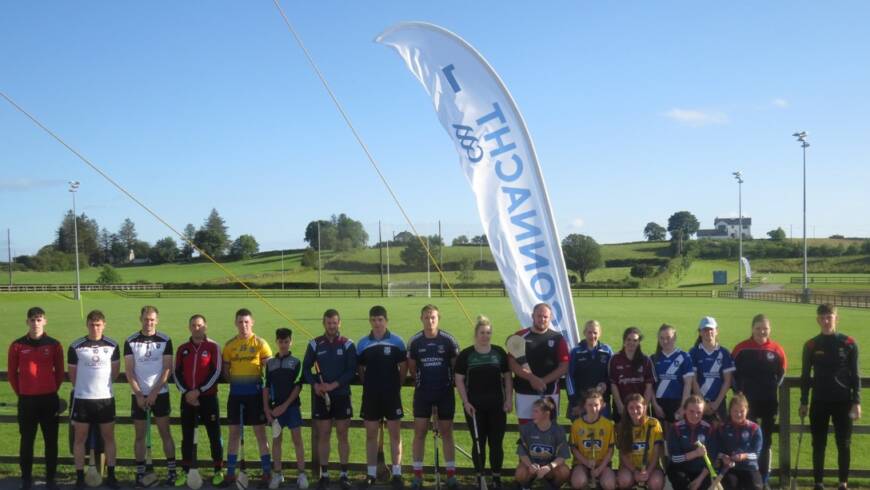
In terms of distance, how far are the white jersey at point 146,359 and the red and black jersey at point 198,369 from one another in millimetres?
181

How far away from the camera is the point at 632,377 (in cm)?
582

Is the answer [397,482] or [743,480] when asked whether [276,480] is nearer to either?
[397,482]

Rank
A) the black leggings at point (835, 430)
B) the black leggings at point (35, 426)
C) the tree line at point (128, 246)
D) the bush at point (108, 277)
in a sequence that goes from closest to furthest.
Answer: the black leggings at point (835, 430) < the black leggings at point (35, 426) < the bush at point (108, 277) < the tree line at point (128, 246)

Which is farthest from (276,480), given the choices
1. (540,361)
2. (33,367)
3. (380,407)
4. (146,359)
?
(540,361)

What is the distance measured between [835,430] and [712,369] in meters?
1.19

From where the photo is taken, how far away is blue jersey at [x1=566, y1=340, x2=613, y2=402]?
19.6 ft

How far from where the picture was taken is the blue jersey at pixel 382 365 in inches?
242

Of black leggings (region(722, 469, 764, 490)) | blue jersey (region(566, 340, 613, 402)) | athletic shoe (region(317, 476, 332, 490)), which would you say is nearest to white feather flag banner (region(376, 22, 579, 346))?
blue jersey (region(566, 340, 613, 402))

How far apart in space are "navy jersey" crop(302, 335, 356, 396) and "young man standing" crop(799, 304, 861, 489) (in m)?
3.95

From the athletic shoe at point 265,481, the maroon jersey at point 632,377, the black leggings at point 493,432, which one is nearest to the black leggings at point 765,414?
the maroon jersey at point 632,377

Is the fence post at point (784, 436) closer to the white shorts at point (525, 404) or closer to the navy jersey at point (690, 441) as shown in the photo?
the navy jersey at point (690, 441)

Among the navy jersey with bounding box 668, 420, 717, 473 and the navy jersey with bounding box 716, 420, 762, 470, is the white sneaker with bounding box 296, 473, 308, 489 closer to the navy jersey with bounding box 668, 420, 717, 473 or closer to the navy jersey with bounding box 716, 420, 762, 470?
the navy jersey with bounding box 668, 420, 717, 473

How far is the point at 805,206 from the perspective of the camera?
45.0 m

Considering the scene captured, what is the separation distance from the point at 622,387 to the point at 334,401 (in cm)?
257
